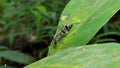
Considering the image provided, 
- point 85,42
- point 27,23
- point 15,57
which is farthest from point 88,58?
point 27,23

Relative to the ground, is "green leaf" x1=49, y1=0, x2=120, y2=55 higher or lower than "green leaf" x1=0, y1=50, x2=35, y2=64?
lower

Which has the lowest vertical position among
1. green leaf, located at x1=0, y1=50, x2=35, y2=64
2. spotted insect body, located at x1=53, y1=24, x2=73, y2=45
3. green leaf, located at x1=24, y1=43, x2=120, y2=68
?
green leaf, located at x1=24, y1=43, x2=120, y2=68

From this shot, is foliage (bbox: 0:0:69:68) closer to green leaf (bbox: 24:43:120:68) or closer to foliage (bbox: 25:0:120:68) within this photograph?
foliage (bbox: 25:0:120:68)

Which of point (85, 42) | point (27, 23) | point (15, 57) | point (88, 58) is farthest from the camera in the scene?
point (27, 23)

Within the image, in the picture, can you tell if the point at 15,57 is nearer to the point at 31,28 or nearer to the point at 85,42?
the point at 31,28

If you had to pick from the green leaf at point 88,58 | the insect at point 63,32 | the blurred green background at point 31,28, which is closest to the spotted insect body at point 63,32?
the insect at point 63,32

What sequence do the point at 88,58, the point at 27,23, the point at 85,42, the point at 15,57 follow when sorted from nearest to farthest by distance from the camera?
the point at 88,58 < the point at 85,42 < the point at 15,57 < the point at 27,23

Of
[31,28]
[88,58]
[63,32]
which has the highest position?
[31,28]

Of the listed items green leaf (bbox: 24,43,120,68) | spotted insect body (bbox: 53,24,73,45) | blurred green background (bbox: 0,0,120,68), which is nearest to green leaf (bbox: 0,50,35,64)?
blurred green background (bbox: 0,0,120,68)
